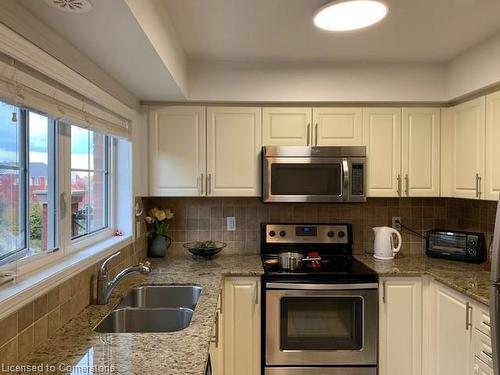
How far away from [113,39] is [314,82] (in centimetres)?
152

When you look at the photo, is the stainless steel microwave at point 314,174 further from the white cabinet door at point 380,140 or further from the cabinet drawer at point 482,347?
the cabinet drawer at point 482,347

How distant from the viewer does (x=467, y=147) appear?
8.22ft

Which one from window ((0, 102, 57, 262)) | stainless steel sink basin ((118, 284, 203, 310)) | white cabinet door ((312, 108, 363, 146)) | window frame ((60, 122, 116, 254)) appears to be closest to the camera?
window ((0, 102, 57, 262))

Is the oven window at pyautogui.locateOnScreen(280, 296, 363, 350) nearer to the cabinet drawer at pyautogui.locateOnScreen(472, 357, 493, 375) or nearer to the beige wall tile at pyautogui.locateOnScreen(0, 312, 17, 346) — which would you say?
the cabinet drawer at pyautogui.locateOnScreen(472, 357, 493, 375)

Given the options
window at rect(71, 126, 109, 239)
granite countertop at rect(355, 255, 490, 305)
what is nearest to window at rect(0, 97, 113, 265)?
window at rect(71, 126, 109, 239)

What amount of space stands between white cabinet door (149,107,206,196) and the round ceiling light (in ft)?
3.95

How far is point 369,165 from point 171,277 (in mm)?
1582

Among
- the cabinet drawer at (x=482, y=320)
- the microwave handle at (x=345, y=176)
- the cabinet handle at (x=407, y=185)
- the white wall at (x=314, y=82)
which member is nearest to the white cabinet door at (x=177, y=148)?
the white wall at (x=314, y=82)

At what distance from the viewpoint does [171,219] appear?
116 inches

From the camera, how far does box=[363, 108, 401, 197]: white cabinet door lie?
2.69 m

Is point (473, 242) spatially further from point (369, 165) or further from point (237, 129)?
point (237, 129)

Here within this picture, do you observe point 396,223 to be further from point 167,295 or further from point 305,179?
point 167,295

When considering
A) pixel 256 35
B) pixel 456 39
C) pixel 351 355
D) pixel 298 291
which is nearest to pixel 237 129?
pixel 256 35

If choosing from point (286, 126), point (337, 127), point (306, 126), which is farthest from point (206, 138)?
point (337, 127)
